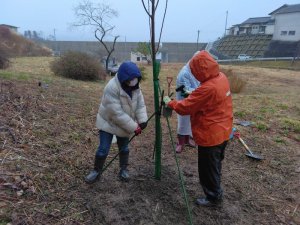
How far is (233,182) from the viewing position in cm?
393

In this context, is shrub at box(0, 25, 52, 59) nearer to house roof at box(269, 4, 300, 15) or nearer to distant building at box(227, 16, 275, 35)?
distant building at box(227, 16, 275, 35)

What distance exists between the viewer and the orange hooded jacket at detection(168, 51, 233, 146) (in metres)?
2.95

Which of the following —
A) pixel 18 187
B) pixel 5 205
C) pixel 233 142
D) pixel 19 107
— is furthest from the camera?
pixel 233 142

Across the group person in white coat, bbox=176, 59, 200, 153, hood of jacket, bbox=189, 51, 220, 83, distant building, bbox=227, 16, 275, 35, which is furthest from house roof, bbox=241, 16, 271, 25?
hood of jacket, bbox=189, 51, 220, 83

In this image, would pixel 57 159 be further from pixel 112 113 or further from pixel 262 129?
pixel 262 129

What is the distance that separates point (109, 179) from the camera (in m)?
3.59

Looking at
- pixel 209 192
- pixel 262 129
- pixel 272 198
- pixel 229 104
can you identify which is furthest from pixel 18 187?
pixel 262 129

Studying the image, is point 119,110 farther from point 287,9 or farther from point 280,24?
point 287,9

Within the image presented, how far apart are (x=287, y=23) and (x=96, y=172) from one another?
155 feet

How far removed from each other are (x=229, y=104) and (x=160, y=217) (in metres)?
1.29

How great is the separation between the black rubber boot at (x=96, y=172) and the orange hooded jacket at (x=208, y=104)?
102cm

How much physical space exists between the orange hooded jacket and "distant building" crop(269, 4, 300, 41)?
45.1m

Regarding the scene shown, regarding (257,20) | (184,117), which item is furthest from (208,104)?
(257,20)

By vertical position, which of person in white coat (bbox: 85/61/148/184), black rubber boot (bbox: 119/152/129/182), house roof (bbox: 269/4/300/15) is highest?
house roof (bbox: 269/4/300/15)
